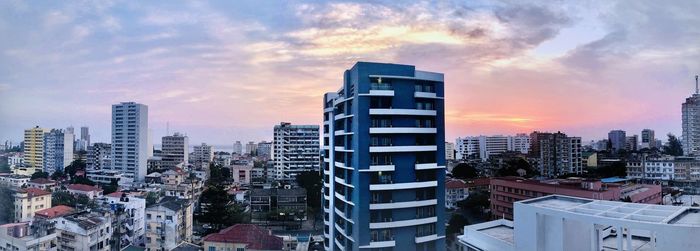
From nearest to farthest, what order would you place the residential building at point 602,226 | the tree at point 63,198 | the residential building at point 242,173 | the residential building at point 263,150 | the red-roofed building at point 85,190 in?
the residential building at point 602,226 < the tree at point 63,198 < the red-roofed building at point 85,190 < the residential building at point 242,173 < the residential building at point 263,150

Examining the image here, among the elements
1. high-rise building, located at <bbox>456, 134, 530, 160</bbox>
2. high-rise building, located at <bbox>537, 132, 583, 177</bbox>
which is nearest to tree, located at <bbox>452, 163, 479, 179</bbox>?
high-rise building, located at <bbox>537, 132, 583, 177</bbox>

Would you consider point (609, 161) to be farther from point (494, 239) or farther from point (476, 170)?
point (494, 239)

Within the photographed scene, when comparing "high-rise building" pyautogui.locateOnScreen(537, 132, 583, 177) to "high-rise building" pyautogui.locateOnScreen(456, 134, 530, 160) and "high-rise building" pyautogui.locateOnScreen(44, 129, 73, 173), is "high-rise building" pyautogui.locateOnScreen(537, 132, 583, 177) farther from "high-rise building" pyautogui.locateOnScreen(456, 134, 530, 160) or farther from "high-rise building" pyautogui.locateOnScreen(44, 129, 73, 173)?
"high-rise building" pyautogui.locateOnScreen(44, 129, 73, 173)

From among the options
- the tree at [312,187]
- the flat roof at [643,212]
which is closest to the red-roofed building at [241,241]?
the flat roof at [643,212]

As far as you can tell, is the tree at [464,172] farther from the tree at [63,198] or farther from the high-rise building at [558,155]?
the tree at [63,198]

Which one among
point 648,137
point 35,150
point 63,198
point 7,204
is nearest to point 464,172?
point 648,137
